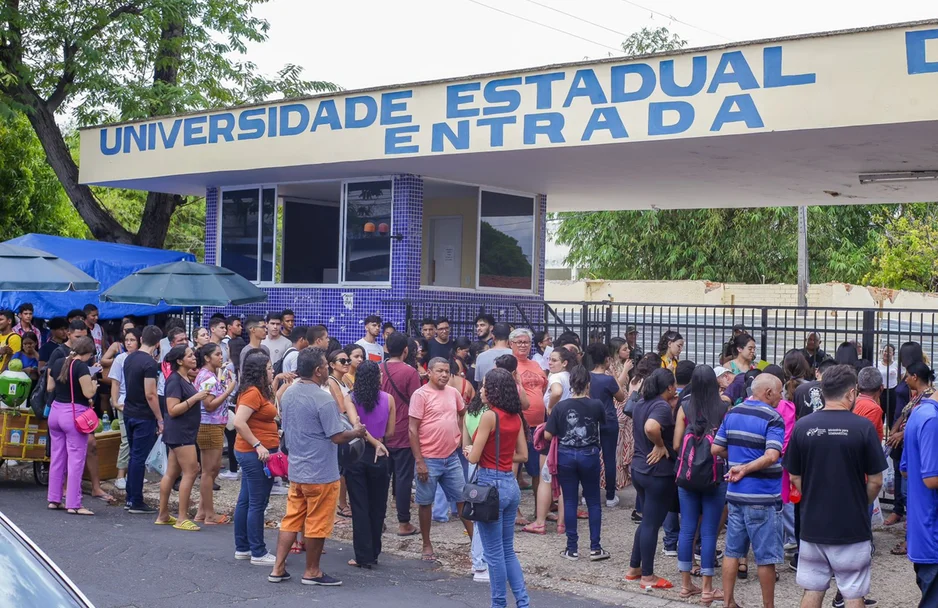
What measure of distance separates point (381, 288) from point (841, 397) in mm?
9697

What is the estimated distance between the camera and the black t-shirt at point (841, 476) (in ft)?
20.4

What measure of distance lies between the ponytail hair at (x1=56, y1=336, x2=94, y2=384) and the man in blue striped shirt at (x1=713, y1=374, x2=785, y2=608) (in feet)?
21.3

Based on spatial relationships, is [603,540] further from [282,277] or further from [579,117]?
[282,277]

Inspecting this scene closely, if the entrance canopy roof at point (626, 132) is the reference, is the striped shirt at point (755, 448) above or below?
below

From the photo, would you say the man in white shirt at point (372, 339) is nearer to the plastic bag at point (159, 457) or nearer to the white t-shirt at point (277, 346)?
the white t-shirt at point (277, 346)

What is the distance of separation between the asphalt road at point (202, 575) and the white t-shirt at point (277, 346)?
10.3 ft

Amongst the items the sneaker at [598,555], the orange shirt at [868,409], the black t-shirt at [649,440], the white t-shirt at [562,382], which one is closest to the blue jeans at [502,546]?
the black t-shirt at [649,440]

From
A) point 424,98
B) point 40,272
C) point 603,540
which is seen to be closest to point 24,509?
point 40,272

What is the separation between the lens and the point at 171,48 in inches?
795

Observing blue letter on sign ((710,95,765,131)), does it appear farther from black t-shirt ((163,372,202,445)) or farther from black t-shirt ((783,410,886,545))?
black t-shirt ((163,372,202,445))

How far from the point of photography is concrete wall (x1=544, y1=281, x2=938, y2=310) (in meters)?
24.5

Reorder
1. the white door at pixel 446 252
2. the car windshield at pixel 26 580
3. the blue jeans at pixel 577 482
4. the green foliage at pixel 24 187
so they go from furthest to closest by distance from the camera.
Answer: the green foliage at pixel 24 187 < the white door at pixel 446 252 < the blue jeans at pixel 577 482 < the car windshield at pixel 26 580

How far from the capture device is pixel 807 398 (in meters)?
8.62

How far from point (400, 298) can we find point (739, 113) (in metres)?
5.95
